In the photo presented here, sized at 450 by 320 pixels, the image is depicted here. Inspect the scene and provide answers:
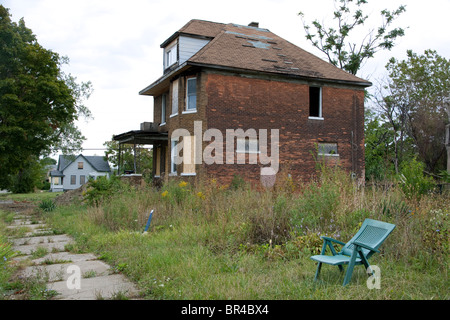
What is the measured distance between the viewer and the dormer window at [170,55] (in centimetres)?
2071

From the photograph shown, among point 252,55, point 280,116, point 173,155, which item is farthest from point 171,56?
A: point 280,116

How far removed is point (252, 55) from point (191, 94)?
3844 mm

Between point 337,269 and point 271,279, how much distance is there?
105 centimetres

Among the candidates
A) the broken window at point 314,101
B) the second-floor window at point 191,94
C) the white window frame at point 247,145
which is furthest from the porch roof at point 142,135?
the broken window at point 314,101

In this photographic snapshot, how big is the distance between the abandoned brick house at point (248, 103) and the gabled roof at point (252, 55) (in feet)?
0.19

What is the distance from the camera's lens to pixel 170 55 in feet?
70.2

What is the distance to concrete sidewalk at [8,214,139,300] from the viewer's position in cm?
472

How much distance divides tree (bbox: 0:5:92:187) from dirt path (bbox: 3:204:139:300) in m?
11.7

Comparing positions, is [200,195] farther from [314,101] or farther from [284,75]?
[314,101]

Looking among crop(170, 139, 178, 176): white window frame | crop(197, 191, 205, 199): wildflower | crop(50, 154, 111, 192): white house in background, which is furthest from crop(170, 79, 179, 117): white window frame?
crop(50, 154, 111, 192): white house in background

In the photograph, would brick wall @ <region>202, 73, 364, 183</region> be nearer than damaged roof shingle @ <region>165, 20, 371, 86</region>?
Yes

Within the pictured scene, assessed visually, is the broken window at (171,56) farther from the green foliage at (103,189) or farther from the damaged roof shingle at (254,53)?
the green foliage at (103,189)

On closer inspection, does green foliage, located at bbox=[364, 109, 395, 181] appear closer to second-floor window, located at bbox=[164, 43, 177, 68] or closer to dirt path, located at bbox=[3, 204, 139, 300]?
second-floor window, located at bbox=[164, 43, 177, 68]
